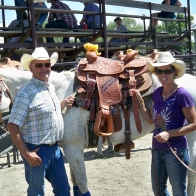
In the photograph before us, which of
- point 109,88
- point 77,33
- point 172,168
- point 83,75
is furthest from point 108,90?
point 77,33

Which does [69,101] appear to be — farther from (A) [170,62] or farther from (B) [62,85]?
(A) [170,62]

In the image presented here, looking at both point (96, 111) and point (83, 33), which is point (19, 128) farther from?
point (83, 33)

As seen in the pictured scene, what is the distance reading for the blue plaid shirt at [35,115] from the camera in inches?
117

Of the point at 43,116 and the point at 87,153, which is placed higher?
the point at 43,116

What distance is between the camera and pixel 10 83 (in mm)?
3805

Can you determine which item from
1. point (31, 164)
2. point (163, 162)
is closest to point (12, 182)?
point (31, 164)

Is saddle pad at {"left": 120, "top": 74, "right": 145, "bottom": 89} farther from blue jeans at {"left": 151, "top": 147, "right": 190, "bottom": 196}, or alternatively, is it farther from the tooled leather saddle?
blue jeans at {"left": 151, "top": 147, "right": 190, "bottom": 196}

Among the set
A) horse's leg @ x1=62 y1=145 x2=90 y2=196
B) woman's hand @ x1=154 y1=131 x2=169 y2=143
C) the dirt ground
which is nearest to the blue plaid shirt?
horse's leg @ x1=62 y1=145 x2=90 y2=196

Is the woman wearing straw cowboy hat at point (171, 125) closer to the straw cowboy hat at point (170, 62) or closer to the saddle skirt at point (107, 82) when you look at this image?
the straw cowboy hat at point (170, 62)

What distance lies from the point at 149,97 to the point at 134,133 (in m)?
0.43

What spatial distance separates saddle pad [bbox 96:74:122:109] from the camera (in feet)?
12.3

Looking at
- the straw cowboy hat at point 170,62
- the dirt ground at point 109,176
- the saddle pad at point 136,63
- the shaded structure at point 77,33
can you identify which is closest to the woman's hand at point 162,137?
the straw cowboy hat at point 170,62

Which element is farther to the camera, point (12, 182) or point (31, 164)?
point (12, 182)

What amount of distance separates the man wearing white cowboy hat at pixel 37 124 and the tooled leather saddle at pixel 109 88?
613 mm
